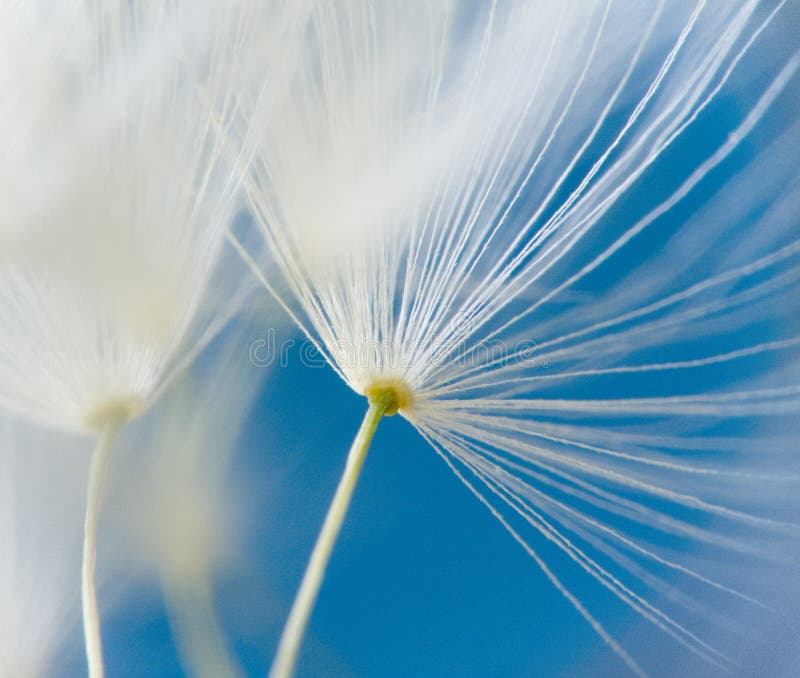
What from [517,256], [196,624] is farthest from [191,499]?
[517,256]

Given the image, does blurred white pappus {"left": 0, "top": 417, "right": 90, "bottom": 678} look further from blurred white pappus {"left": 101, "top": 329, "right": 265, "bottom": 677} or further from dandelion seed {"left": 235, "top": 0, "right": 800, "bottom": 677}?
dandelion seed {"left": 235, "top": 0, "right": 800, "bottom": 677}

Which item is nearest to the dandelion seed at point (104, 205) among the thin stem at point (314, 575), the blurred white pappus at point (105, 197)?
the blurred white pappus at point (105, 197)

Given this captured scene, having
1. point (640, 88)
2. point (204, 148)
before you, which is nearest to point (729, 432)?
point (640, 88)

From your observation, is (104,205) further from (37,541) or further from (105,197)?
(37,541)

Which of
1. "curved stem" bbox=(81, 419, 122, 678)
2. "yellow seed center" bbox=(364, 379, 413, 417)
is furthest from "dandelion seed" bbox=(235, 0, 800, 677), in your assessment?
"curved stem" bbox=(81, 419, 122, 678)

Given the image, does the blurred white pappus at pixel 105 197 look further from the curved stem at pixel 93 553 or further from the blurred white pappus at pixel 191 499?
the blurred white pappus at pixel 191 499
